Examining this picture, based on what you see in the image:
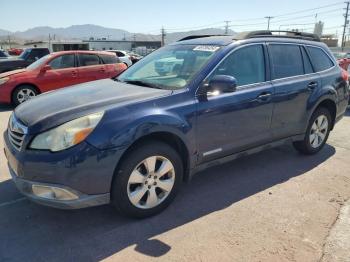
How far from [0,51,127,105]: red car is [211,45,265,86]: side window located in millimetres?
5737

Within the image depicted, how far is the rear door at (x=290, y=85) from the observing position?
14.8ft

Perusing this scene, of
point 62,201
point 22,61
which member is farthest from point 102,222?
point 22,61

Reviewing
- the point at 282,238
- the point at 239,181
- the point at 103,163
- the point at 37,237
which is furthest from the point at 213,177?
the point at 37,237

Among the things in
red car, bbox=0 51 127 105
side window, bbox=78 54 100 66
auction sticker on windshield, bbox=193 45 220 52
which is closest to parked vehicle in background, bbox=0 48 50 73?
red car, bbox=0 51 127 105

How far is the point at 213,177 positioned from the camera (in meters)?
4.54

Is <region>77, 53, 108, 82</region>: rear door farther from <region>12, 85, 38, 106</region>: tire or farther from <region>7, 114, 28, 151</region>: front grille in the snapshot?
<region>7, 114, 28, 151</region>: front grille

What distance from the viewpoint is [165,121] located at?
11.0 feet

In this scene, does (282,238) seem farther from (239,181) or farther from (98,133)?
(98,133)

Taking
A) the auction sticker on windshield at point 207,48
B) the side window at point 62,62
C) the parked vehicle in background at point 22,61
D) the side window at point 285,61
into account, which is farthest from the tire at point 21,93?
the side window at point 285,61

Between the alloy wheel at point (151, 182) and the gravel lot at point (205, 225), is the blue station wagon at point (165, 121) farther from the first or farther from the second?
the gravel lot at point (205, 225)

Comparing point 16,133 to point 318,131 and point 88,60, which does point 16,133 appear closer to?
point 318,131

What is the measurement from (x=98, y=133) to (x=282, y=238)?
1.85 metres

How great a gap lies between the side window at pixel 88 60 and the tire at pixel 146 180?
749 centimetres

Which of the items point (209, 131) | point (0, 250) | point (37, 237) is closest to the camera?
point (0, 250)
